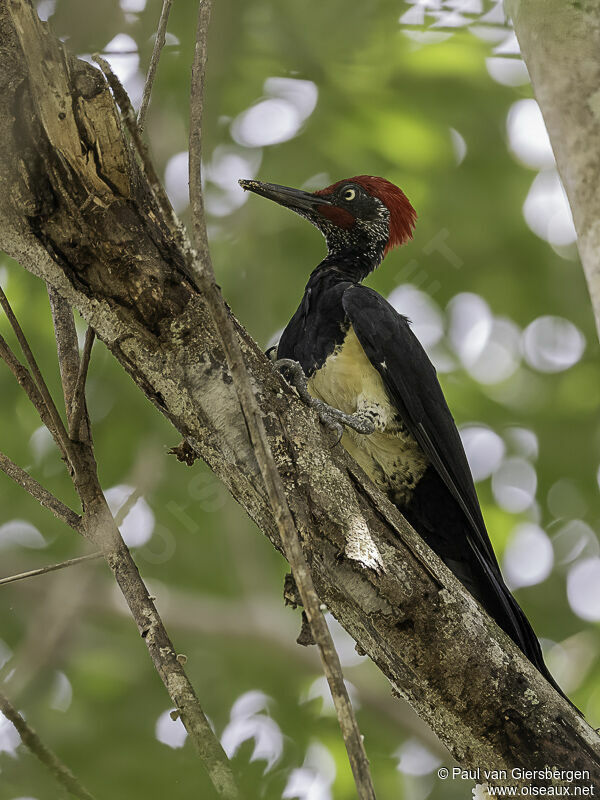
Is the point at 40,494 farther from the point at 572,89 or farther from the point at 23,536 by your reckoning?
the point at 23,536

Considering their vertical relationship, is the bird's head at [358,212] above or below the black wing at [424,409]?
above

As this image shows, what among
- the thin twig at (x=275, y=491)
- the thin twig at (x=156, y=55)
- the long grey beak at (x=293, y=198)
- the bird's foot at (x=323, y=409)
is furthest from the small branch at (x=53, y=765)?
the long grey beak at (x=293, y=198)

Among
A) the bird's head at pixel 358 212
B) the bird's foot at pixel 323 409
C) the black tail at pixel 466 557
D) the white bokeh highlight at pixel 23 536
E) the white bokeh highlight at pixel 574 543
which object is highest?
the bird's head at pixel 358 212

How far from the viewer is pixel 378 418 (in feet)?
10.1

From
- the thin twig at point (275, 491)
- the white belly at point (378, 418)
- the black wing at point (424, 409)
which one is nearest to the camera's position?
the thin twig at point (275, 491)

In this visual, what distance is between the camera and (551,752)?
194 centimetres

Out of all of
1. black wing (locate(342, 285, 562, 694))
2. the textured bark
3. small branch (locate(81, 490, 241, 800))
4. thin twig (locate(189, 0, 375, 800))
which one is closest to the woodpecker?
black wing (locate(342, 285, 562, 694))

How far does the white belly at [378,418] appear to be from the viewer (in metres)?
3.12

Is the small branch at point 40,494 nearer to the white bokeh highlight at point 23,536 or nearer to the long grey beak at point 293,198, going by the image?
the long grey beak at point 293,198

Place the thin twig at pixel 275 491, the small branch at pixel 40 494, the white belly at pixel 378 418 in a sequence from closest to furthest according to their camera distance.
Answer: the thin twig at pixel 275 491, the small branch at pixel 40 494, the white belly at pixel 378 418

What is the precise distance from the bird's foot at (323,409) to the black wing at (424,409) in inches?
6.6

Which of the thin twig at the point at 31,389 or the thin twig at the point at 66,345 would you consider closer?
the thin twig at the point at 31,389

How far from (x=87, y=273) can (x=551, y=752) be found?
1.47 meters

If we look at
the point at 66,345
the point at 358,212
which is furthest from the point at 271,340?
the point at 66,345
